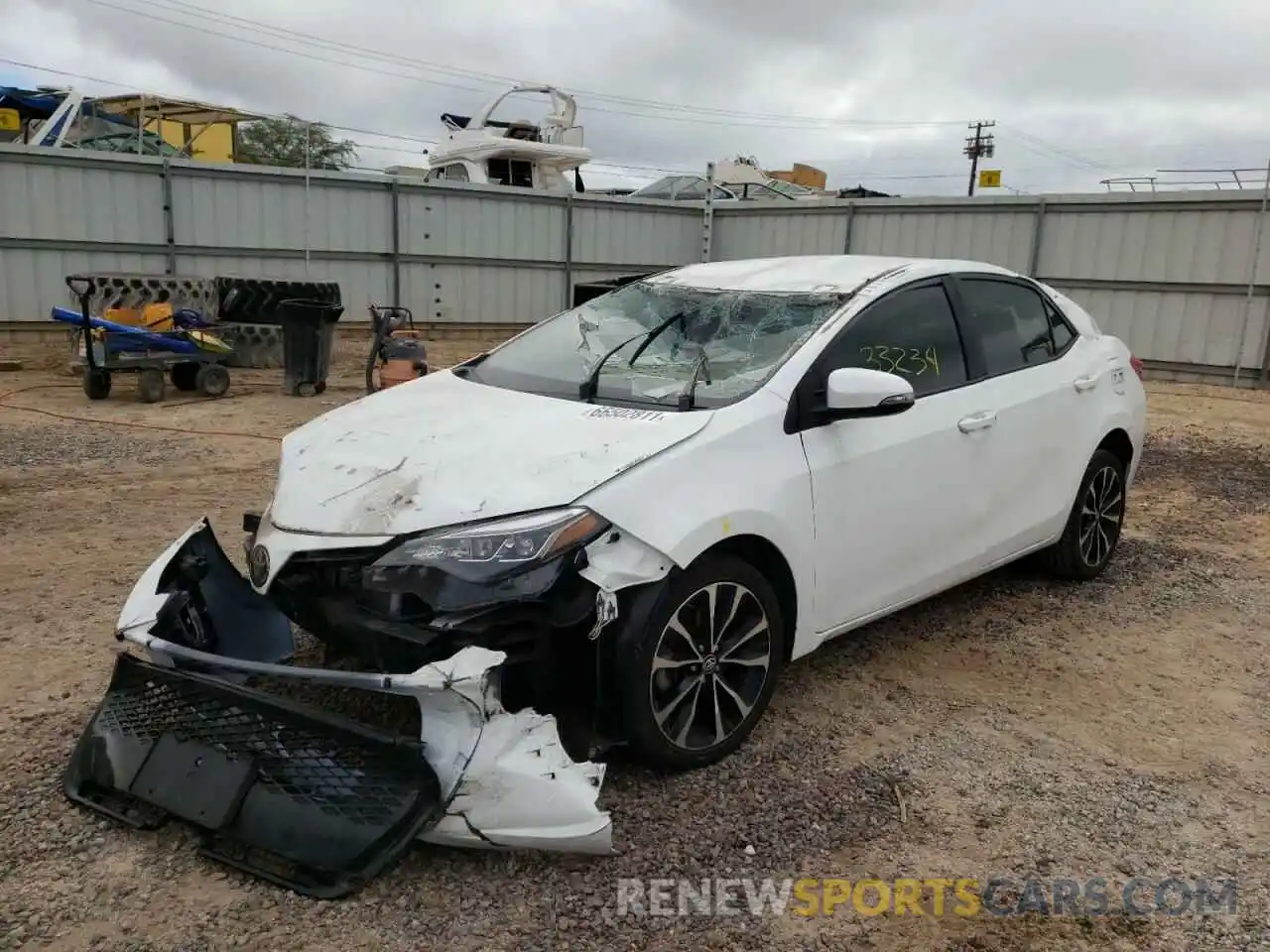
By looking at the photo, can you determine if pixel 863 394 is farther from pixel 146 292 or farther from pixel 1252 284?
pixel 1252 284

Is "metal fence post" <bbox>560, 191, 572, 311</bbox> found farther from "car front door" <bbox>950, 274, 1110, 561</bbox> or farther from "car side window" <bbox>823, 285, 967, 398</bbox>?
"car side window" <bbox>823, 285, 967, 398</bbox>

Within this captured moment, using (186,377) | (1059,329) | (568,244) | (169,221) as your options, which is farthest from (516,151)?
(1059,329)

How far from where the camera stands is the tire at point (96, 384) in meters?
10.1

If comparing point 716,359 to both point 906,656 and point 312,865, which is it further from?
point 312,865

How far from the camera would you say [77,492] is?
659 centimetres

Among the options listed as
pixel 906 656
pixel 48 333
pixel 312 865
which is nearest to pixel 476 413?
pixel 312 865

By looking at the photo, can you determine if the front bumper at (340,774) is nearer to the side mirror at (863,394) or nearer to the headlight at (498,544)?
the headlight at (498,544)

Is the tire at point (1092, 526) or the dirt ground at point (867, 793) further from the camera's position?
the tire at point (1092, 526)

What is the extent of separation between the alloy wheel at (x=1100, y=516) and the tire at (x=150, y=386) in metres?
8.67

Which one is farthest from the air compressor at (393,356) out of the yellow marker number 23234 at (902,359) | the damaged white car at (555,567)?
the yellow marker number 23234 at (902,359)

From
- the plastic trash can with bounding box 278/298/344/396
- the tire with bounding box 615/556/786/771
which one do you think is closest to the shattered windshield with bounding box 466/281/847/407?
the tire with bounding box 615/556/786/771

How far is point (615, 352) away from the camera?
3.89 metres

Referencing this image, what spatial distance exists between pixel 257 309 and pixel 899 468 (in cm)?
1119

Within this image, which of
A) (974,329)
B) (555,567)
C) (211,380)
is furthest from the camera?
(211,380)
